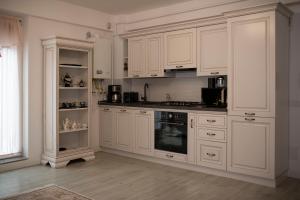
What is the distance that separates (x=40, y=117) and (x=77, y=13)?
1.96 meters

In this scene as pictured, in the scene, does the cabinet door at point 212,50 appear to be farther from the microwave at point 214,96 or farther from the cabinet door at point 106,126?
the cabinet door at point 106,126

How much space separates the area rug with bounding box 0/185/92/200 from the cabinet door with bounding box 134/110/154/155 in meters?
1.69

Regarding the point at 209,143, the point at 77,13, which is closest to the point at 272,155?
the point at 209,143

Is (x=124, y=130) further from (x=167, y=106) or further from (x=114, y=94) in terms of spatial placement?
(x=167, y=106)

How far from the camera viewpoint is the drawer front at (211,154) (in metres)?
3.96

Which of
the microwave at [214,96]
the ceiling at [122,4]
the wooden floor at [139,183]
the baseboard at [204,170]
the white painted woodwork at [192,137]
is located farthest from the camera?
the ceiling at [122,4]

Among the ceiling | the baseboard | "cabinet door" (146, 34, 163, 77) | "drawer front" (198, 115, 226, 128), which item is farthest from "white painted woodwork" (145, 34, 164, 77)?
the baseboard

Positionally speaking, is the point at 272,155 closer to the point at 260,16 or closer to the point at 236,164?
the point at 236,164

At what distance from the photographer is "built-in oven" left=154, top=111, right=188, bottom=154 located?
4352mm

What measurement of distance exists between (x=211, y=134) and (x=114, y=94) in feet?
7.51

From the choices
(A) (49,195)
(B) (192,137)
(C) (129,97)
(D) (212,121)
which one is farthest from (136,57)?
(A) (49,195)

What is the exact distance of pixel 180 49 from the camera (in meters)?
4.76

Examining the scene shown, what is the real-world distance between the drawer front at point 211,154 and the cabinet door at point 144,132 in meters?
0.89

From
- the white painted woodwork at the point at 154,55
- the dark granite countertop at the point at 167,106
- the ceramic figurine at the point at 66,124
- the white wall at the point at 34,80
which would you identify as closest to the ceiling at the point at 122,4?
the white painted woodwork at the point at 154,55
